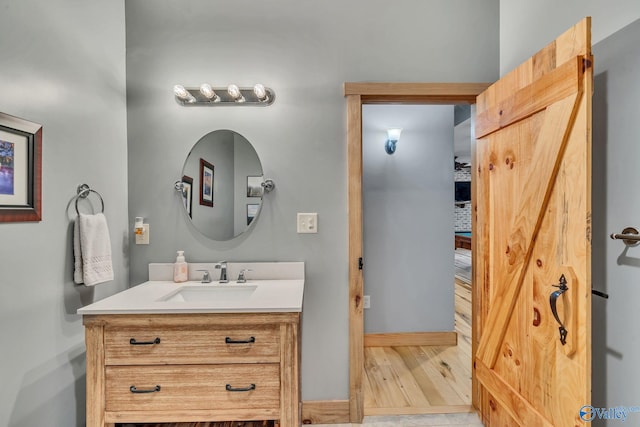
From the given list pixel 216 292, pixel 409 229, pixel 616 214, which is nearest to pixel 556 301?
pixel 616 214

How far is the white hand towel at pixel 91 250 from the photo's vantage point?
1.39 metres

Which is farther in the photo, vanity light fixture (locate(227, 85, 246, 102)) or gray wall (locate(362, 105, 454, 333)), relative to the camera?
gray wall (locate(362, 105, 454, 333))

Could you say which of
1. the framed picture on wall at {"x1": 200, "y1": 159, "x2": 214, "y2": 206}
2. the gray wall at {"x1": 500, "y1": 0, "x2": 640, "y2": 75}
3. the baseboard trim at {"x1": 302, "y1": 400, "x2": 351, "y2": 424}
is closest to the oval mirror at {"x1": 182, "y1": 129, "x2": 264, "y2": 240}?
the framed picture on wall at {"x1": 200, "y1": 159, "x2": 214, "y2": 206}

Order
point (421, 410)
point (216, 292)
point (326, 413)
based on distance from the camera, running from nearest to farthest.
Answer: point (216, 292)
point (326, 413)
point (421, 410)

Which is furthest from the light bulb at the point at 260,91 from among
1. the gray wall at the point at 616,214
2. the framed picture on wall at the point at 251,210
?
the gray wall at the point at 616,214

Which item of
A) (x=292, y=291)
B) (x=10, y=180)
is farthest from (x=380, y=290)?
(x=10, y=180)

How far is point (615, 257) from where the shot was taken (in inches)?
43.5

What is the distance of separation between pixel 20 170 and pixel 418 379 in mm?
2495

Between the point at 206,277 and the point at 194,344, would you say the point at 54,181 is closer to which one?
the point at 206,277

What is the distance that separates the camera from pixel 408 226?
2676 millimetres

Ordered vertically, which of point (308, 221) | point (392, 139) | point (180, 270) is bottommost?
point (180, 270)

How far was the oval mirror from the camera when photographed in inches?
70.2

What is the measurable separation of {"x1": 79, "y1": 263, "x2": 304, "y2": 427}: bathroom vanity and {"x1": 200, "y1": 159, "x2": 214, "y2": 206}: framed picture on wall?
69cm

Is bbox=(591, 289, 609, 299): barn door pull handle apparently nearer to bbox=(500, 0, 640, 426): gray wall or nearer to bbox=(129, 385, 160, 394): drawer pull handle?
bbox=(500, 0, 640, 426): gray wall
